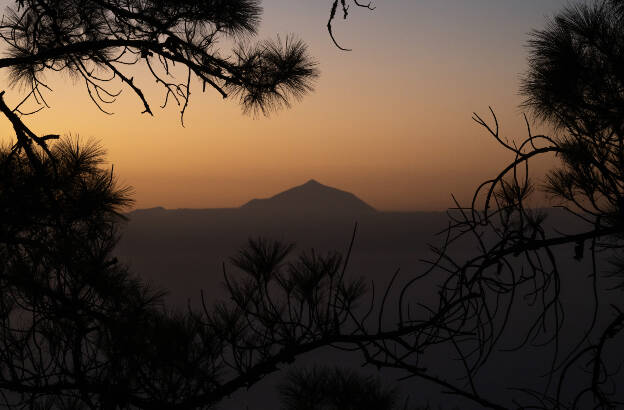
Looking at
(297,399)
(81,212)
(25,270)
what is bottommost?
(297,399)

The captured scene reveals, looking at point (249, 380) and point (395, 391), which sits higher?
point (249, 380)

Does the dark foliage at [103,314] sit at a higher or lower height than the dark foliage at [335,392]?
higher

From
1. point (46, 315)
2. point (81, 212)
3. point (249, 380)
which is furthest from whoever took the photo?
point (81, 212)

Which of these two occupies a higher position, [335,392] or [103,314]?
[103,314]

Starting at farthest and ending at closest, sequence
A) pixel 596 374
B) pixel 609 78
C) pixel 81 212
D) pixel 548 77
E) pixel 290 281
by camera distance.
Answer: pixel 548 77
pixel 609 78
pixel 81 212
pixel 290 281
pixel 596 374

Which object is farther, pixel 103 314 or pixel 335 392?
pixel 335 392

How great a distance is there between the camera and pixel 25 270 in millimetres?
1082

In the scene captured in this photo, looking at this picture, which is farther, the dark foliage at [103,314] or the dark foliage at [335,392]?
the dark foliage at [335,392]

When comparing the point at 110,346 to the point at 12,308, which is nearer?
the point at 110,346

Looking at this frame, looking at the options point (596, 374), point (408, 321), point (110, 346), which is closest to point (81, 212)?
point (110, 346)

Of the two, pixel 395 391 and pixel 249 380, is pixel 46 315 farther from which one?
pixel 395 391

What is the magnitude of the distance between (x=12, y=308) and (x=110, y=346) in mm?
544

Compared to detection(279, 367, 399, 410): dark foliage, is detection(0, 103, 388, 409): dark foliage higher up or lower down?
higher up

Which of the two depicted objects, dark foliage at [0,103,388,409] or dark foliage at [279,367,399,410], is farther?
dark foliage at [279,367,399,410]
